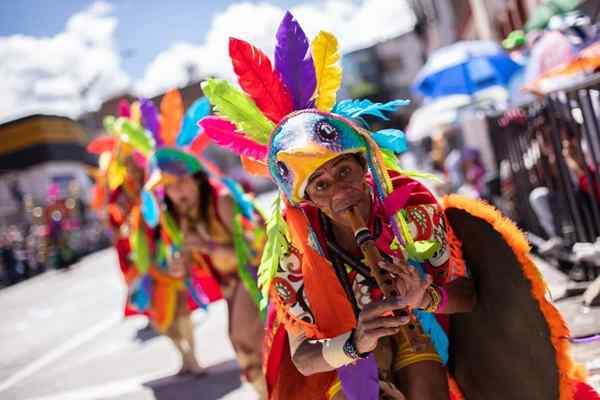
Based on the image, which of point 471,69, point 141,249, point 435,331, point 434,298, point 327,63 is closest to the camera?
point 434,298

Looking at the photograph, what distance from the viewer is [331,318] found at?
6.75 feet

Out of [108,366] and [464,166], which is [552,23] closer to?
[464,166]

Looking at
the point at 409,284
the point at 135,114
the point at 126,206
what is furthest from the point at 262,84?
the point at 126,206

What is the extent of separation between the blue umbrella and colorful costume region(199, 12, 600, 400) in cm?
682

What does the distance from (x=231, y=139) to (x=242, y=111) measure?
0.48 feet

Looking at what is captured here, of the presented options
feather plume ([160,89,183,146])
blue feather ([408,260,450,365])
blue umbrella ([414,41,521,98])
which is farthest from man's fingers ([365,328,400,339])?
blue umbrella ([414,41,521,98])

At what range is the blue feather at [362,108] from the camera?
7.23 ft

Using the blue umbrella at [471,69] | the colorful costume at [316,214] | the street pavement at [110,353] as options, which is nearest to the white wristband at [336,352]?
the colorful costume at [316,214]

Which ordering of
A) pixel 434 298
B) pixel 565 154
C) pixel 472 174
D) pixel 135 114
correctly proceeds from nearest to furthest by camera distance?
1. pixel 434 298
2. pixel 565 154
3. pixel 135 114
4. pixel 472 174

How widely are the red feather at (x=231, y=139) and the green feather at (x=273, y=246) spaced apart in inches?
7.8

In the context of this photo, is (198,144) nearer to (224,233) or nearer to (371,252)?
(224,233)

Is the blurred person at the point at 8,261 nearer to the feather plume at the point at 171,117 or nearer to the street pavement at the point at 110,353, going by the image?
the street pavement at the point at 110,353

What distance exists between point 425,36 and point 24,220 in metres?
23.5

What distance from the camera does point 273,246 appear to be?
6.98 feet
